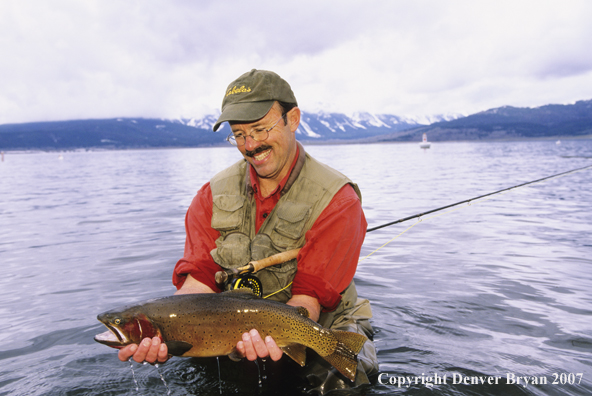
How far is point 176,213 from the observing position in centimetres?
1700

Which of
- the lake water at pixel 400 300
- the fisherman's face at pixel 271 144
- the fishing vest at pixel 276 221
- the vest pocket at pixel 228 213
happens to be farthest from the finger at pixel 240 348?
the fisherman's face at pixel 271 144

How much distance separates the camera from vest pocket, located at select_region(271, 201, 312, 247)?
13.6ft

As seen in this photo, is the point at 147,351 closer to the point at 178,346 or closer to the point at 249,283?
the point at 178,346

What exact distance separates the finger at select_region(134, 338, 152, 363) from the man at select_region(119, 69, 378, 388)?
84 cm

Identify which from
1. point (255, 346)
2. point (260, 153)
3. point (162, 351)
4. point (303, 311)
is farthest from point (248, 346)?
point (260, 153)

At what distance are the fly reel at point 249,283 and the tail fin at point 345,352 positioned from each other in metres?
0.94

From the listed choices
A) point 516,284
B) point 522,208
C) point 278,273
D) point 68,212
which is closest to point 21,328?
point 278,273

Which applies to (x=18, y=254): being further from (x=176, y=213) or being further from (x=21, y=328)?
(x=176, y=213)

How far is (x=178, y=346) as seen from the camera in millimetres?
3285

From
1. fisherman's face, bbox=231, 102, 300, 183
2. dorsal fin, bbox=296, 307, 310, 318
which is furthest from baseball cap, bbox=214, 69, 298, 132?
dorsal fin, bbox=296, 307, 310, 318

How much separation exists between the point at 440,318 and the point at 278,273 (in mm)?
3191

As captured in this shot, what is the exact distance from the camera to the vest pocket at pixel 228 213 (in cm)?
429

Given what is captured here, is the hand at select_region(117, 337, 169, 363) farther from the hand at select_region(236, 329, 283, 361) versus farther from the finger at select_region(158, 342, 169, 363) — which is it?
the hand at select_region(236, 329, 283, 361)

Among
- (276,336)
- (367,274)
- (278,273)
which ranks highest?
(278,273)
